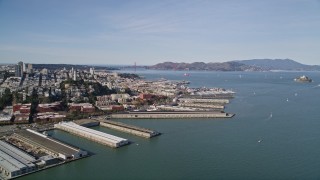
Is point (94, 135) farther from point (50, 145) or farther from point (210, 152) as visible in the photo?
point (210, 152)

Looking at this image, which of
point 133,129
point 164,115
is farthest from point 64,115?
point 164,115

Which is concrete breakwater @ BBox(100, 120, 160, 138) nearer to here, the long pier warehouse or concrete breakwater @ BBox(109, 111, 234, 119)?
the long pier warehouse

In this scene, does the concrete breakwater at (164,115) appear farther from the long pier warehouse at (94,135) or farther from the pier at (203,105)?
the long pier warehouse at (94,135)

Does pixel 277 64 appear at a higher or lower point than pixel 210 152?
higher

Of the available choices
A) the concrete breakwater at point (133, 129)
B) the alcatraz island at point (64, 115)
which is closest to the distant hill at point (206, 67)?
the alcatraz island at point (64, 115)

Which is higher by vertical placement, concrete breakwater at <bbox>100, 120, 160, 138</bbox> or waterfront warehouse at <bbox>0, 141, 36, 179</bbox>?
concrete breakwater at <bbox>100, 120, 160, 138</bbox>

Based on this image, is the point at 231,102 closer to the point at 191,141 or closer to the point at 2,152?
the point at 191,141

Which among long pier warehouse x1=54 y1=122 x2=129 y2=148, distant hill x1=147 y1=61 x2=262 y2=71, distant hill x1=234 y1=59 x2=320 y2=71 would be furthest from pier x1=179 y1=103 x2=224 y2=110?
distant hill x1=234 y1=59 x2=320 y2=71


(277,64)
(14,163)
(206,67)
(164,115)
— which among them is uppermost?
(277,64)
